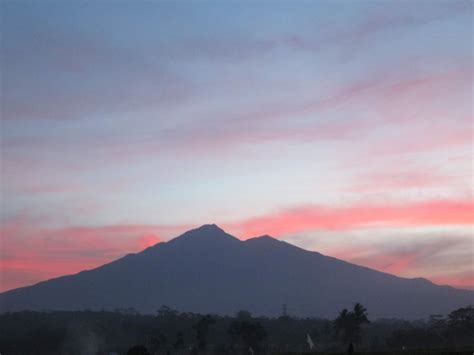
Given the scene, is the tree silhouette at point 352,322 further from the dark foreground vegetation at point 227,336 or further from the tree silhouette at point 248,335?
the tree silhouette at point 248,335

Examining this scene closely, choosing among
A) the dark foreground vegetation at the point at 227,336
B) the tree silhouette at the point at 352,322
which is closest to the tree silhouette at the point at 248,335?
the dark foreground vegetation at the point at 227,336

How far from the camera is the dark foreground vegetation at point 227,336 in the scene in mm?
125125

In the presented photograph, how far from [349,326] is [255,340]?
52.4 ft

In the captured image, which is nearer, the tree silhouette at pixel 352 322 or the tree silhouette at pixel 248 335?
the tree silhouette at pixel 352 322

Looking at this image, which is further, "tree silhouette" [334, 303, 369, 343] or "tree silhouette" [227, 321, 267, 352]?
"tree silhouette" [227, 321, 267, 352]

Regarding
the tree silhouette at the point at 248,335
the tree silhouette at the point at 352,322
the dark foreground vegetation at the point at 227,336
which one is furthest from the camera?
the tree silhouette at the point at 248,335

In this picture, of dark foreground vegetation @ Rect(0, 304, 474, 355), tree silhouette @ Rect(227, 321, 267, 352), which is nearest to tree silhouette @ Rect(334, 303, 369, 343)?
dark foreground vegetation @ Rect(0, 304, 474, 355)

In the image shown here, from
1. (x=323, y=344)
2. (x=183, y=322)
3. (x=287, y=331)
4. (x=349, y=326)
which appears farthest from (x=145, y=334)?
(x=349, y=326)

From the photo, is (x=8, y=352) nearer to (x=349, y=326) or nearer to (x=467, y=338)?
(x=349, y=326)

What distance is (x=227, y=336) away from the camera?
168500 mm

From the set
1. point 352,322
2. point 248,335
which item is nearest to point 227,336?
point 248,335

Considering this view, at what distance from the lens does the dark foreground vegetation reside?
12512 cm

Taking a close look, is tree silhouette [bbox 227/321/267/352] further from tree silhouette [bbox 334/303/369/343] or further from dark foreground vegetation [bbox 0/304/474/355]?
tree silhouette [bbox 334/303/369/343]

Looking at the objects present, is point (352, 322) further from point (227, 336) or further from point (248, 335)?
point (227, 336)
